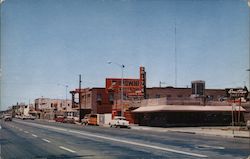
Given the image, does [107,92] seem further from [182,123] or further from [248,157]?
[248,157]

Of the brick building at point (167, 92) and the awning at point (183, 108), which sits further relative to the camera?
the brick building at point (167, 92)

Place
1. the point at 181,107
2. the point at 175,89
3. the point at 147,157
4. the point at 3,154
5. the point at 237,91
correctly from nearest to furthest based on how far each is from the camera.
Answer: the point at 147,157
the point at 3,154
the point at 237,91
the point at 181,107
the point at 175,89

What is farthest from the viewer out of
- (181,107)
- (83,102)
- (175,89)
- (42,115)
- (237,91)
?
(42,115)

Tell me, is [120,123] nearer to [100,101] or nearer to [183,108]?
[183,108]

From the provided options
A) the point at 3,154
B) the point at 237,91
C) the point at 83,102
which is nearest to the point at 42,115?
the point at 83,102

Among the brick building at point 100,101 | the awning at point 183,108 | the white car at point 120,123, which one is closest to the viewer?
the awning at point 183,108

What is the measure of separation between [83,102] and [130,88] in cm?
1875

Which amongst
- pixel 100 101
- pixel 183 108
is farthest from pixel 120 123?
pixel 100 101

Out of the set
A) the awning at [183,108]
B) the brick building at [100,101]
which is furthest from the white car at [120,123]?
the brick building at [100,101]

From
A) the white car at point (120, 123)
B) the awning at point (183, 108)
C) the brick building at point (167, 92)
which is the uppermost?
the brick building at point (167, 92)

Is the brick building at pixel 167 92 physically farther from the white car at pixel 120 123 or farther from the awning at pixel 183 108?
the white car at pixel 120 123

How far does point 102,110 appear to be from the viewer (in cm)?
8900

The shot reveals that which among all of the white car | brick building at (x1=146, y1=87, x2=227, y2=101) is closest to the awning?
the white car

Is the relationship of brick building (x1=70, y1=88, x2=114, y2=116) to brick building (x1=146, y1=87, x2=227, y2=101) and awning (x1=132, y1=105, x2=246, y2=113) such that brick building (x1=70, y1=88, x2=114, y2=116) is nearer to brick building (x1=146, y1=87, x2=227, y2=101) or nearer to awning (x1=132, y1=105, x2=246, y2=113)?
brick building (x1=146, y1=87, x2=227, y2=101)
